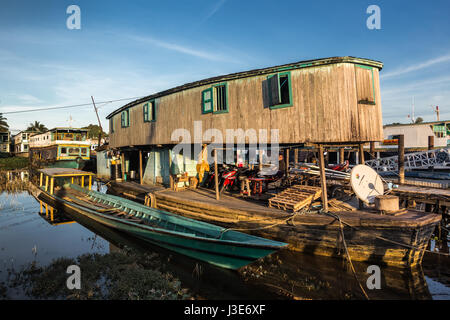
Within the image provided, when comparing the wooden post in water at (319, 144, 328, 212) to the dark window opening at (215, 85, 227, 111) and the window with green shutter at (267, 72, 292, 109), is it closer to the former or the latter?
the window with green shutter at (267, 72, 292, 109)

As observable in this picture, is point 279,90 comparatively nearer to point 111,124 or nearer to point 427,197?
point 427,197

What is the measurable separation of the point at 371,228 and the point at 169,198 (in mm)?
9825

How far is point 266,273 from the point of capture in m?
8.78

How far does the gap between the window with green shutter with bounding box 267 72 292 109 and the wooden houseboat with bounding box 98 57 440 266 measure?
0.04m

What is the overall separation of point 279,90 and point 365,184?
17.4 feet

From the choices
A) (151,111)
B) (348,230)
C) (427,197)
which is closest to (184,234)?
(348,230)

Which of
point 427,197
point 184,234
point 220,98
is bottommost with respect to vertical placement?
point 184,234

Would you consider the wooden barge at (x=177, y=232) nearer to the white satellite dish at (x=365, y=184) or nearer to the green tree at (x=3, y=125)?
the white satellite dish at (x=365, y=184)

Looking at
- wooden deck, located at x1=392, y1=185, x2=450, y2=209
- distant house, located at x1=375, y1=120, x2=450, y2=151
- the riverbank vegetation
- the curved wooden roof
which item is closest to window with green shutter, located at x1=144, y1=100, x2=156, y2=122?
the curved wooden roof

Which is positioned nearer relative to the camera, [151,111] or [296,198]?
[296,198]
